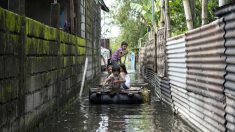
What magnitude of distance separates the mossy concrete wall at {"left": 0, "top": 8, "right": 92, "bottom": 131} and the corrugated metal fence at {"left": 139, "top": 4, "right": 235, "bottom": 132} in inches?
122

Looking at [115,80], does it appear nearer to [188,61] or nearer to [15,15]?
[188,61]

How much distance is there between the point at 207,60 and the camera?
8.28m

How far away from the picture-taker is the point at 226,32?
696 cm

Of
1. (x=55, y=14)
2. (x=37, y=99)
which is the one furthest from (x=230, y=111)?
(x=55, y=14)

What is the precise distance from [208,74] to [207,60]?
258 millimetres

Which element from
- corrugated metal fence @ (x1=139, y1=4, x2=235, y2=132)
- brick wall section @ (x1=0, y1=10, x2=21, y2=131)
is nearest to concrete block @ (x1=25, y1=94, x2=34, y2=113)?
brick wall section @ (x1=0, y1=10, x2=21, y2=131)

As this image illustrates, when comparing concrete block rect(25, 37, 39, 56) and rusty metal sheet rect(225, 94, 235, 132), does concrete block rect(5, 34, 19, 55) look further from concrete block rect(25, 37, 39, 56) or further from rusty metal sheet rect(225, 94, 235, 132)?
rusty metal sheet rect(225, 94, 235, 132)

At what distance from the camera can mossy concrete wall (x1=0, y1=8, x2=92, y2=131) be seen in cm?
725

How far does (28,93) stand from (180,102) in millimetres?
4053

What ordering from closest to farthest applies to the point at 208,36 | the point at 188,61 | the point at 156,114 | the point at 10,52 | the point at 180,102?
the point at 10,52 → the point at 208,36 → the point at 188,61 → the point at 180,102 → the point at 156,114

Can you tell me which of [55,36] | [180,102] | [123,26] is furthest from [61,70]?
[123,26]

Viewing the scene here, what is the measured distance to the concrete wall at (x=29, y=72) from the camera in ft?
23.8

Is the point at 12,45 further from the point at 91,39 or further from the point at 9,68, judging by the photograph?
the point at 91,39

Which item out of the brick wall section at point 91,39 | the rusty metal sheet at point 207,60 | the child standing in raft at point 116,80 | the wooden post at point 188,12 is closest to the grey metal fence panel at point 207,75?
the rusty metal sheet at point 207,60
